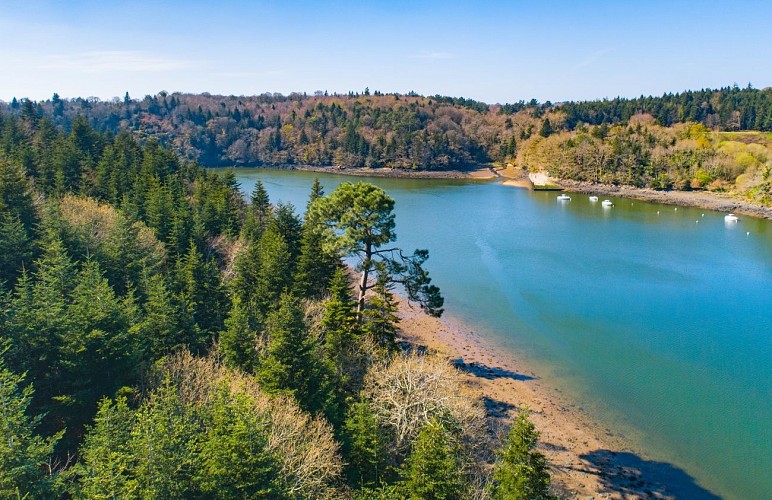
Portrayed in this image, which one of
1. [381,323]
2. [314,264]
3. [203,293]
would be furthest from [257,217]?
[381,323]

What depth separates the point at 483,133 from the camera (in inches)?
5694

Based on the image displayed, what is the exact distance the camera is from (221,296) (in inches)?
1036

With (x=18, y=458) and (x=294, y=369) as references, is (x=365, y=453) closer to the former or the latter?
(x=294, y=369)

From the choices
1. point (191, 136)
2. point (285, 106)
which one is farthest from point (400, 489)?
point (285, 106)

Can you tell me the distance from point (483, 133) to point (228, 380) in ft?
456

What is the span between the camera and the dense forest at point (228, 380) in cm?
1178

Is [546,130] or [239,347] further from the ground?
→ [546,130]

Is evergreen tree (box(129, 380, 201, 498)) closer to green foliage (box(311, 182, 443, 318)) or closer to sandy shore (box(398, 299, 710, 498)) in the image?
green foliage (box(311, 182, 443, 318))

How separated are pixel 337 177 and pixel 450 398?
355 ft

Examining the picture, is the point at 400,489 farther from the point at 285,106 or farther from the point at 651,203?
the point at 285,106

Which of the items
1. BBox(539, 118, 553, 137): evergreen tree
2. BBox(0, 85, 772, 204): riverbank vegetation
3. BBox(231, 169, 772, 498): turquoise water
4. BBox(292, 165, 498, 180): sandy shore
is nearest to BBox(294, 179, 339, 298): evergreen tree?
BBox(231, 169, 772, 498): turquoise water

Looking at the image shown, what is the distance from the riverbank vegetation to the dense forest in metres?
80.5

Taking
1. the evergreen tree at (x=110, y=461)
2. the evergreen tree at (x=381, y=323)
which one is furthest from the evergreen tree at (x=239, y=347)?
the evergreen tree at (x=381, y=323)

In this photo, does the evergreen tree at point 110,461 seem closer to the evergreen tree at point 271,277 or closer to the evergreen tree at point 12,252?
the evergreen tree at point 271,277
